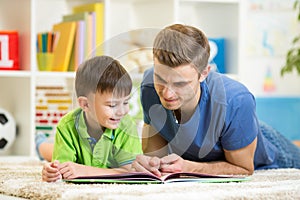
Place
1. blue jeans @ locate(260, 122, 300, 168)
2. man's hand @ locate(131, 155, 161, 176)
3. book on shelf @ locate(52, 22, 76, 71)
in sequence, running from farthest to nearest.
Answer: book on shelf @ locate(52, 22, 76, 71) < blue jeans @ locate(260, 122, 300, 168) < man's hand @ locate(131, 155, 161, 176)

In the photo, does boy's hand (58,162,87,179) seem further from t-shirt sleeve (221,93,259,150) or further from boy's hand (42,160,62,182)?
t-shirt sleeve (221,93,259,150)

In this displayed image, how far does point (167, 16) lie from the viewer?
3.18 m

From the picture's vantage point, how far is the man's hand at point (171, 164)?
5.58ft

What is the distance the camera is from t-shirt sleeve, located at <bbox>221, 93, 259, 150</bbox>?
6.00ft

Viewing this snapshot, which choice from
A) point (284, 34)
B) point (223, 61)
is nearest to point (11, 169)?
point (223, 61)

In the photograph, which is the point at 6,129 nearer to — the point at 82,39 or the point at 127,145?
the point at 82,39

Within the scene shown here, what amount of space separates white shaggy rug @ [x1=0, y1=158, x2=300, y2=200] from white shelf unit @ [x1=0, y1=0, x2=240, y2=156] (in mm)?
1289

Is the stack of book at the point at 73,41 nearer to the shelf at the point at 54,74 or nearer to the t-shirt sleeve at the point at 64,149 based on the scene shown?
the shelf at the point at 54,74

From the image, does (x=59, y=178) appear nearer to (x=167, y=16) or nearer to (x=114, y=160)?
(x=114, y=160)

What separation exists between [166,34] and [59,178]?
1.48 feet

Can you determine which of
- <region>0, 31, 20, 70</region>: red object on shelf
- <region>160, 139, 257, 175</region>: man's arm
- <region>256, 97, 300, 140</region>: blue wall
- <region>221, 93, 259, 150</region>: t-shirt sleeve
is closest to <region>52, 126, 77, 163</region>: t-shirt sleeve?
<region>160, 139, 257, 175</region>: man's arm

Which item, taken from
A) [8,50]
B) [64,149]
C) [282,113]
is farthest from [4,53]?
[282,113]

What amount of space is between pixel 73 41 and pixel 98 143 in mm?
1424

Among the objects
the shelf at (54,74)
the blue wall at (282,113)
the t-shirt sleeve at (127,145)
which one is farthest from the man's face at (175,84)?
the blue wall at (282,113)
